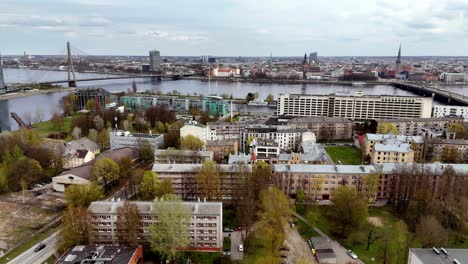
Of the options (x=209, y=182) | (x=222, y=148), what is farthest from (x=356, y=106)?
(x=209, y=182)

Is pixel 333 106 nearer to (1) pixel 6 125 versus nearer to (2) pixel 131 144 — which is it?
(2) pixel 131 144

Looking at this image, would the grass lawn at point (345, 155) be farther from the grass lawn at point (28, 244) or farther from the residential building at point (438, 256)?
the grass lawn at point (28, 244)

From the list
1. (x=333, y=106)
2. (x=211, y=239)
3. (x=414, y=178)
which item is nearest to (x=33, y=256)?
(x=211, y=239)

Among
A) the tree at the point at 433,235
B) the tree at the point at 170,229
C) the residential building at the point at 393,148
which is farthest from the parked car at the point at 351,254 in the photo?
the residential building at the point at 393,148

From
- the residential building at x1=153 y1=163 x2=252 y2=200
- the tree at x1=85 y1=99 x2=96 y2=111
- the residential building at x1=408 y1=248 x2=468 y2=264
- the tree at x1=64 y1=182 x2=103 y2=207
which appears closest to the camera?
the residential building at x1=408 y1=248 x2=468 y2=264

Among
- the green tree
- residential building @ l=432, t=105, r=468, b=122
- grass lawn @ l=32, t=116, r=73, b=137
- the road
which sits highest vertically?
residential building @ l=432, t=105, r=468, b=122

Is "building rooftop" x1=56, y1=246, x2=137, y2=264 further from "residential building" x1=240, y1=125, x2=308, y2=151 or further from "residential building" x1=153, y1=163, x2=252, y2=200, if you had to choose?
"residential building" x1=240, y1=125, x2=308, y2=151

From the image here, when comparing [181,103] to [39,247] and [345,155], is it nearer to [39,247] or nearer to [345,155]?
[345,155]

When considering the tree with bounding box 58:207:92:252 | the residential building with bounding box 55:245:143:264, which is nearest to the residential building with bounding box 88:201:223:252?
the tree with bounding box 58:207:92:252
